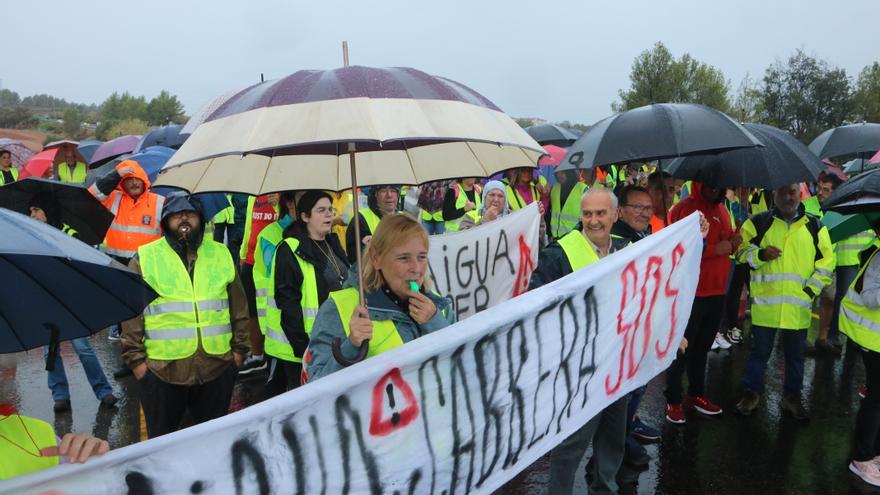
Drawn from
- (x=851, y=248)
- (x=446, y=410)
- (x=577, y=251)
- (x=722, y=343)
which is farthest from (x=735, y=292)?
(x=446, y=410)

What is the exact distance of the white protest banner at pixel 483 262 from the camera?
16.7ft

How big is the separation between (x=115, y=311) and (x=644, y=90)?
48.1 meters

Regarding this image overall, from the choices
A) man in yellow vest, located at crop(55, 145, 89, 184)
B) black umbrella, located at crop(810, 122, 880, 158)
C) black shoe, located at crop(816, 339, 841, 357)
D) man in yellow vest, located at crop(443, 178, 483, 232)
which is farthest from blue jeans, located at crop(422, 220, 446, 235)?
man in yellow vest, located at crop(55, 145, 89, 184)

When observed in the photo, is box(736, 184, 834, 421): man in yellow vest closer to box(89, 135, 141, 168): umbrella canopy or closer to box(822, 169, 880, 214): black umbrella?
box(822, 169, 880, 214): black umbrella

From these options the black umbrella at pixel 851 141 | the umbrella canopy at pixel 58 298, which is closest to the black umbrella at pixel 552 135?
the black umbrella at pixel 851 141

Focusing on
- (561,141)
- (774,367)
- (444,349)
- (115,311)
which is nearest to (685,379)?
(774,367)

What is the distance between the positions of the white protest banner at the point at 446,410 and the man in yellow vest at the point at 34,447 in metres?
0.05

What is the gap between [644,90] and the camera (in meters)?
46.4

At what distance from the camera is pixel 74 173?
12.1m

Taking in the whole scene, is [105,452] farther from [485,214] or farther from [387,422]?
[485,214]

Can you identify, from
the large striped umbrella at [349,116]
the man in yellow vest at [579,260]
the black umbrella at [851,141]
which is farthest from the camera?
the black umbrella at [851,141]

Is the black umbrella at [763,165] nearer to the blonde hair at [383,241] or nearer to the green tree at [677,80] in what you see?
the blonde hair at [383,241]

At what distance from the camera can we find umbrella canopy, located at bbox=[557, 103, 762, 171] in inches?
149

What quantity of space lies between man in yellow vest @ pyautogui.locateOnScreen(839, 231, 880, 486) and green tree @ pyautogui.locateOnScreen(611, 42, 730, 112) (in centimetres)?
4437
